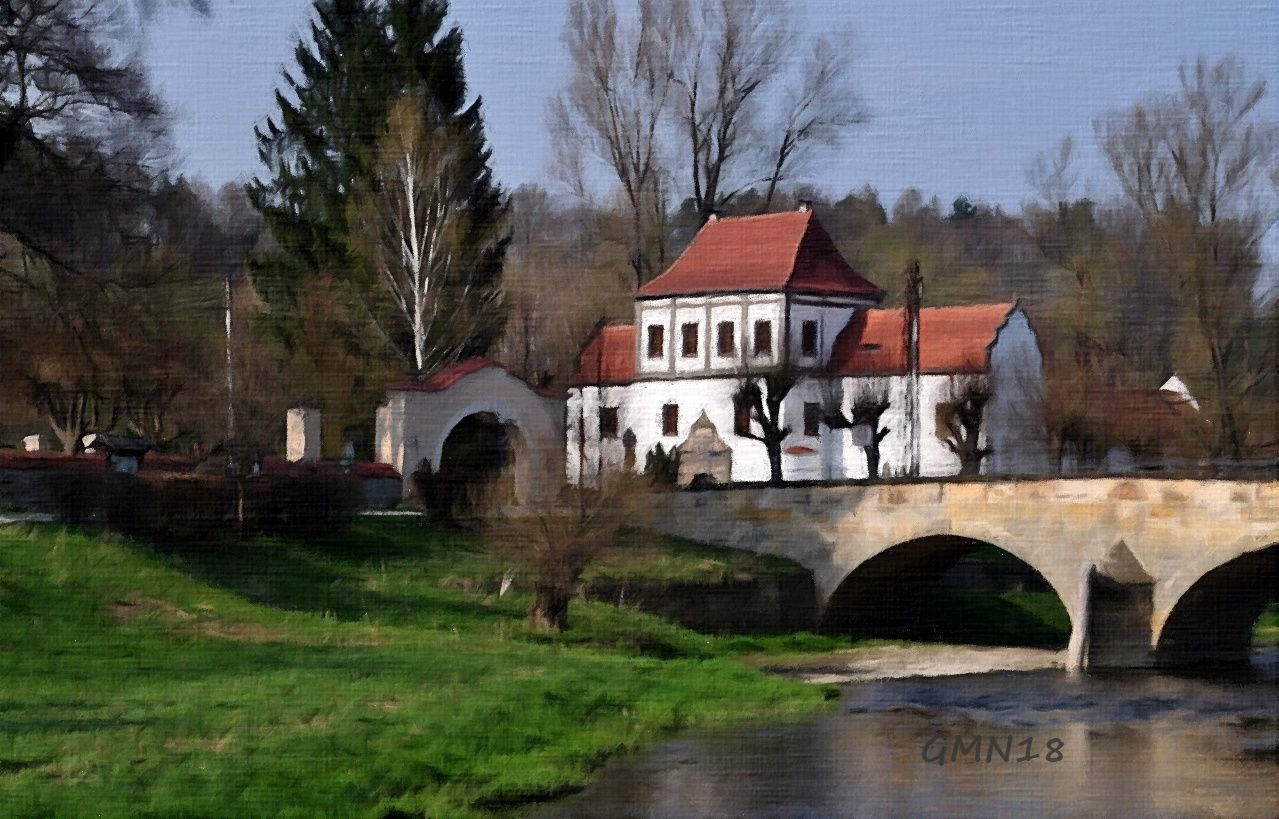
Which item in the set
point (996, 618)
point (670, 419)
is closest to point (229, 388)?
point (996, 618)

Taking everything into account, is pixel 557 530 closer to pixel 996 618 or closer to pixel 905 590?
pixel 905 590

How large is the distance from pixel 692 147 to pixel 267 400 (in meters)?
7.18

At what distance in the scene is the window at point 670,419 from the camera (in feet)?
115

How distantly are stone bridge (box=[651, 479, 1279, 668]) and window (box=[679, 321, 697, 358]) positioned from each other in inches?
377

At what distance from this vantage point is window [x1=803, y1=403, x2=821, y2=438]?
33.9 metres

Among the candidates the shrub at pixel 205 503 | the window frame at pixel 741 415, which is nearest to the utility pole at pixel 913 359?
the window frame at pixel 741 415

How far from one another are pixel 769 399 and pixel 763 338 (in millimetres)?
4040

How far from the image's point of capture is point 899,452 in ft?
105

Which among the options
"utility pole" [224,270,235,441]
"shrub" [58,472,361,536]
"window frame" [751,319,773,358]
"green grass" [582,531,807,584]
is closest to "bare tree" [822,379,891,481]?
"window frame" [751,319,773,358]

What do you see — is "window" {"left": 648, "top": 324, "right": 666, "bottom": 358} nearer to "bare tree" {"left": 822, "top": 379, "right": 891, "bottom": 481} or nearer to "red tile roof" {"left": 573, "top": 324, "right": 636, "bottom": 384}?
"red tile roof" {"left": 573, "top": 324, "right": 636, "bottom": 384}

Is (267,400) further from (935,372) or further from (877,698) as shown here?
(877,698)

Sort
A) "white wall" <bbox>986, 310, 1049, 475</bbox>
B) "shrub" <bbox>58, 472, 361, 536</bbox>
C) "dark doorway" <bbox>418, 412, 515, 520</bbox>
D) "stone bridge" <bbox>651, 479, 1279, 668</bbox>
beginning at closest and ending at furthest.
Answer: "shrub" <bbox>58, 472, 361, 536</bbox> → "stone bridge" <bbox>651, 479, 1279, 668</bbox> → "dark doorway" <bbox>418, 412, 515, 520</bbox> → "white wall" <bbox>986, 310, 1049, 475</bbox>

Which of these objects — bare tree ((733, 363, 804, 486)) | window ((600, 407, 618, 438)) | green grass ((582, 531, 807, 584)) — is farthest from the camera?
window ((600, 407, 618, 438))

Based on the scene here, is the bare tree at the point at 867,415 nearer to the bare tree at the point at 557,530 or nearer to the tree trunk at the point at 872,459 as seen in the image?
the tree trunk at the point at 872,459
